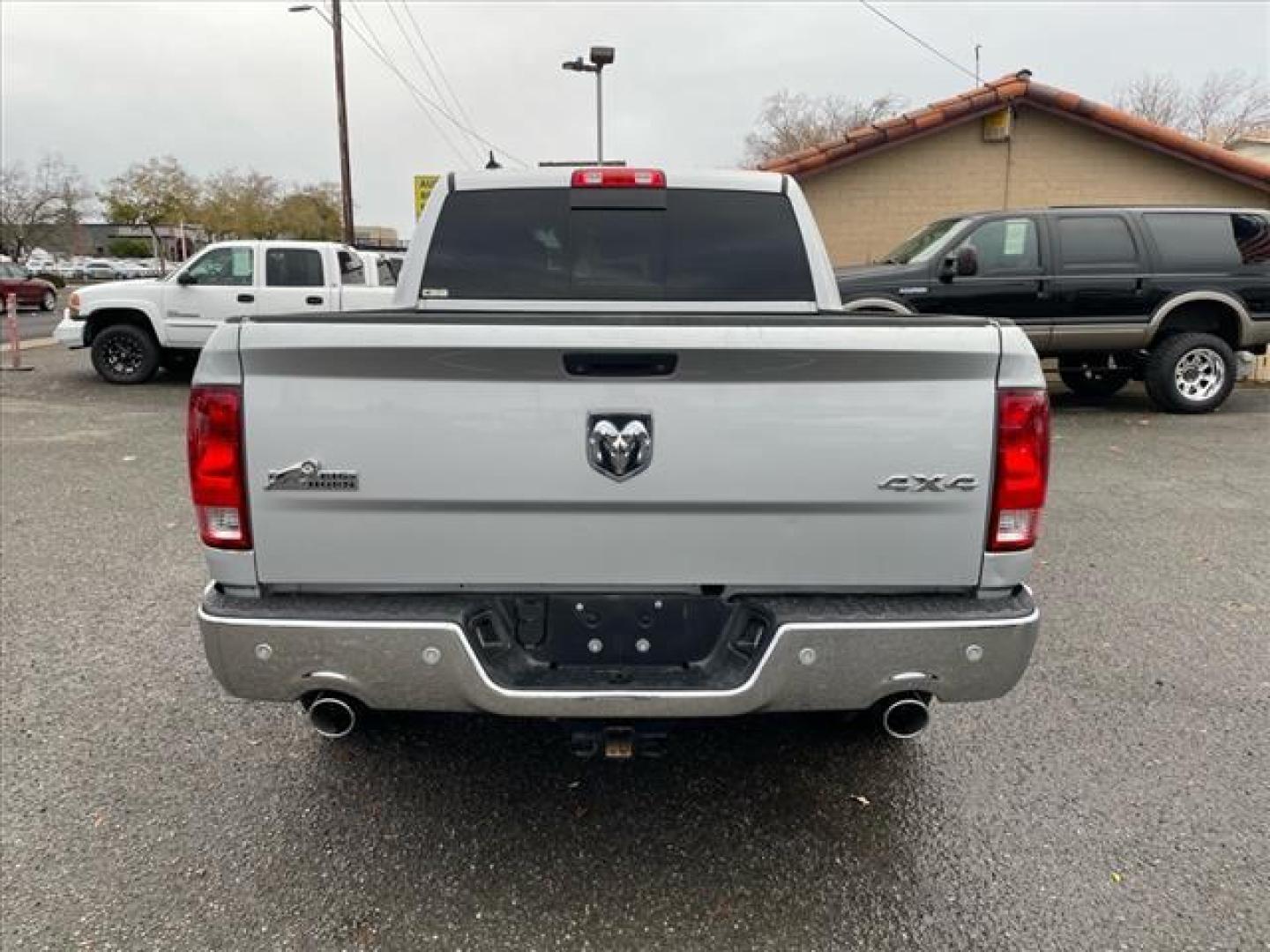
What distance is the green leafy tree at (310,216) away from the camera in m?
60.5

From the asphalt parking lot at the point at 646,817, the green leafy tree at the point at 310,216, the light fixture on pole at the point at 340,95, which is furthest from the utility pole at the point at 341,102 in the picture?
the green leafy tree at the point at 310,216

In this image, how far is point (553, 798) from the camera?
2.93 meters

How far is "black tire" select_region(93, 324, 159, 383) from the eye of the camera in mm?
12453

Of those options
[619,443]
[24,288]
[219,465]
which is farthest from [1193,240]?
[24,288]

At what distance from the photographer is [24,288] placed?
29.5m

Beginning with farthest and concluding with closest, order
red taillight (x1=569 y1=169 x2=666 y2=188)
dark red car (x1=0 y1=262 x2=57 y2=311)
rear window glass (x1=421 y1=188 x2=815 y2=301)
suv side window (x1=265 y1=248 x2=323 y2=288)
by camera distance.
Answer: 1. dark red car (x1=0 y1=262 x2=57 y2=311)
2. suv side window (x1=265 y1=248 x2=323 y2=288)
3. red taillight (x1=569 y1=169 x2=666 y2=188)
4. rear window glass (x1=421 y1=188 x2=815 y2=301)

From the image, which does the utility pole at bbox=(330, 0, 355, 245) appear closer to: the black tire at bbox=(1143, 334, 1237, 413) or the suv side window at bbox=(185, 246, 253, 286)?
the suv side window at bbox=(185, 246, 253, 286)

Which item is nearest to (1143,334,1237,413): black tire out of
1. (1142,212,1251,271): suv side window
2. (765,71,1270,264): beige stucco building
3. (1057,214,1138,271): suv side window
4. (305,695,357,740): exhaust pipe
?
(1142,212,1251,271): suv side window

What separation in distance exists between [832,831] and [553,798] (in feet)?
2.95

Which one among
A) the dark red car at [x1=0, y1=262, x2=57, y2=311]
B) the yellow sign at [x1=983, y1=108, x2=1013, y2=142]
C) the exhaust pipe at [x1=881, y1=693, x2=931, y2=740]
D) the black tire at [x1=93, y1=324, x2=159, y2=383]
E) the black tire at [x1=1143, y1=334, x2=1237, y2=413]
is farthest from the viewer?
the dark red car at [x1=0, y1=262, x2=57, y2=311]

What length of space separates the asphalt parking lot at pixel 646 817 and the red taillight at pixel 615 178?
7.33ft

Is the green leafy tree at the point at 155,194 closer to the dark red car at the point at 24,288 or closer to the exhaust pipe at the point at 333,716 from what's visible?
the dark red car at the point at 24,288

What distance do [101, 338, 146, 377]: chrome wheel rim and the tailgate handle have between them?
40.7 ft

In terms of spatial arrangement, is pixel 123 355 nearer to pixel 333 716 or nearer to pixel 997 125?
pixel 333 716
